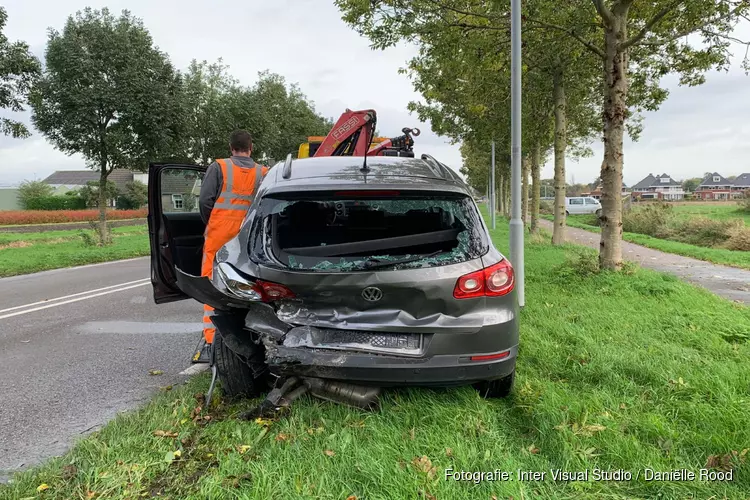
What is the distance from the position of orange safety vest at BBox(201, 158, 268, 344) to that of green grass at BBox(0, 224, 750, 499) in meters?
0.99

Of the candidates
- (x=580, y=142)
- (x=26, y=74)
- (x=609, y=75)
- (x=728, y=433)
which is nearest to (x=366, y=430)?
(x=728, y=433)

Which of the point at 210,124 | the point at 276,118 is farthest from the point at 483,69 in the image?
the point at 276,118

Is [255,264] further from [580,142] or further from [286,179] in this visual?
[580,142]

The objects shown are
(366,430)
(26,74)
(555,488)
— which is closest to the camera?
(555,488)

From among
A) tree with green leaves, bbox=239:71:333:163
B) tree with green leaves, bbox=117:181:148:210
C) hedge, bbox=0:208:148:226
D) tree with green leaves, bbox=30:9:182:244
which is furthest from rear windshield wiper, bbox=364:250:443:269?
tree with green leaves, bbox=117:181:148:210

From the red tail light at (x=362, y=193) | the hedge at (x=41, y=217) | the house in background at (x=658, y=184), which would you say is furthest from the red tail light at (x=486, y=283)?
the house in background at (x=658, y=184)

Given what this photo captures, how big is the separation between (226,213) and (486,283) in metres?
2.35

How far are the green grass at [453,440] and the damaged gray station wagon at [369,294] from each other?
0.31m

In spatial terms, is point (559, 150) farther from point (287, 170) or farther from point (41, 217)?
point (41, 217)

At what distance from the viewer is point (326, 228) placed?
140 inches

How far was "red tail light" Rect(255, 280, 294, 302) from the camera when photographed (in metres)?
2.78

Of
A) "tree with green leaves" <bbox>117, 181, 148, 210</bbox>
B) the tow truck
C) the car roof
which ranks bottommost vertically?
the car roof

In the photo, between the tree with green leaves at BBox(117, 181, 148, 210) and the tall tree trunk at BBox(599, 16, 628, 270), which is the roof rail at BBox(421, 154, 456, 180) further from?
the tree with green leaves at BBox(117, 181, 148, 210)

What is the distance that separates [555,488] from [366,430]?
108cm
